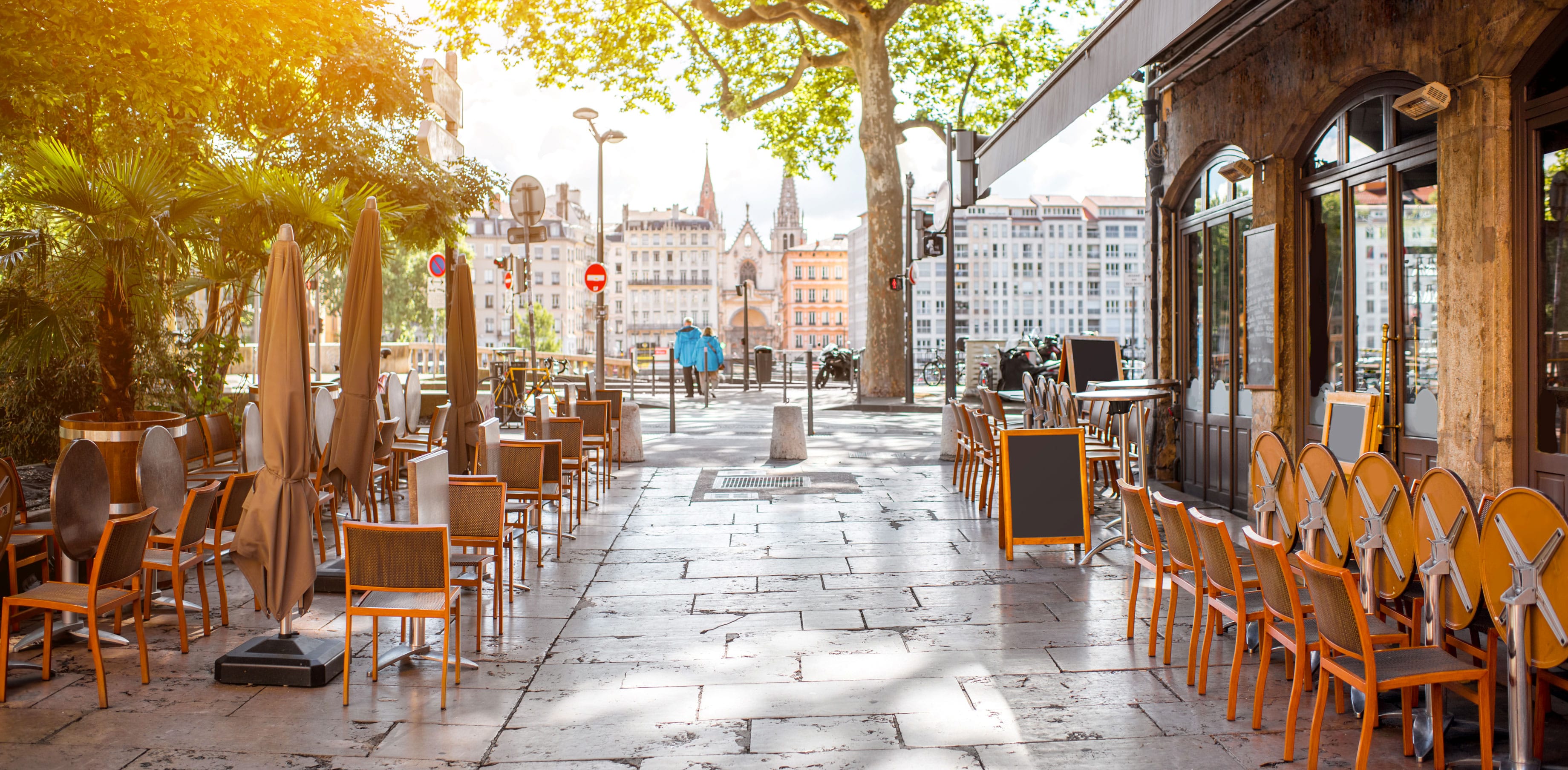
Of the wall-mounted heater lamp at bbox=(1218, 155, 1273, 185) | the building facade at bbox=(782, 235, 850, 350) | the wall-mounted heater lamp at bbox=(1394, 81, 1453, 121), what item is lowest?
the wall-mounted heater lamp at bbox=(1394, 81, 1453, 121)

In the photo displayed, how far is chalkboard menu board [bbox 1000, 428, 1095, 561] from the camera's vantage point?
264 inches

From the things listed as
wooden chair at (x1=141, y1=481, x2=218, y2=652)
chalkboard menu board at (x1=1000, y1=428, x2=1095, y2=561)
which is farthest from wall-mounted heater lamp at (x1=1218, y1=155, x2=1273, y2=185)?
wooden chair at (x1=141, y1=481, x2=218, y2=652)

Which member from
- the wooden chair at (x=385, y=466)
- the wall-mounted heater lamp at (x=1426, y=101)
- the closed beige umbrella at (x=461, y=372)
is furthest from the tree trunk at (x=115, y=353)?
the wall-mounted heater lamp at (x=1426, y=101)

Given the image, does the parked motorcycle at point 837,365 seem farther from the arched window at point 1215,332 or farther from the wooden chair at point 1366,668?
the wooden chair at point 1366,668

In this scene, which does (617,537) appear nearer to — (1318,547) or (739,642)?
(739,642)

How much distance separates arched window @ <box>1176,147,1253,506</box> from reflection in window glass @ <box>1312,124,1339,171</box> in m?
0.75

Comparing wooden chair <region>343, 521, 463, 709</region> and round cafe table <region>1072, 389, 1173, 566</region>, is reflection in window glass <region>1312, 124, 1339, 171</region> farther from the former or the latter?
wooden chair <region>343, 521, 463, 709</region>

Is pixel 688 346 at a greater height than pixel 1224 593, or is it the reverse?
pixel 688 346

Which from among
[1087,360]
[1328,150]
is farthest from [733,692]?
[1087,360]

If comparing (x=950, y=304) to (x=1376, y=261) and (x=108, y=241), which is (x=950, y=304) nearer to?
(x=1376, y=261)

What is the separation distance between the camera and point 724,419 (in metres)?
18.0

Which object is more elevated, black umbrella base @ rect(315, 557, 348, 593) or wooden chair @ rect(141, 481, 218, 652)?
wooden chair @ rect(141, 481, 218, 652)

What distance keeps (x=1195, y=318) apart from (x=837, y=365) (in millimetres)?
19603

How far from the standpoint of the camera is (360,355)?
5020mm
